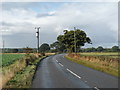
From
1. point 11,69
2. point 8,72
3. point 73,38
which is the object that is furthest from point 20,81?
point 73,38

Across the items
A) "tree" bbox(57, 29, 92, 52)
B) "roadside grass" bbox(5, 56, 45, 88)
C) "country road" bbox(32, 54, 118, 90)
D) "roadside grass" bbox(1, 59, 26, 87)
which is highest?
"tree" bbox(57, 29, 92, 52)

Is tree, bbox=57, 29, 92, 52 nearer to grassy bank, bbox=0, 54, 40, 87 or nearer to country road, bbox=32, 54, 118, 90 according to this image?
grassy bank, bbox=0, 54, 40, 87

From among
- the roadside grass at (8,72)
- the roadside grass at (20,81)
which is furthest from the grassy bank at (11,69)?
the roadside grass at (20,81)

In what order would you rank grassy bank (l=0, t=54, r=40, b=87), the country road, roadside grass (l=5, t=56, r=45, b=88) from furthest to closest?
grassy bank (l=0, t=54, r=40, b=87) → the country road → roadside grass (l=5, t=56, r=45, b=88)

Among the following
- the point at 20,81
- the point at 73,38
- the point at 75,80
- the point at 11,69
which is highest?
the point at 73,38

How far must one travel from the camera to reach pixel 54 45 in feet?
592

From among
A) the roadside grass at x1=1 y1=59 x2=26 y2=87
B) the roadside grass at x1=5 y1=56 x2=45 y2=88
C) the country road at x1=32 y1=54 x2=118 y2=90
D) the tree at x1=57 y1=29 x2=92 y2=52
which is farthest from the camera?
the tree at x1=57 y1=29 x2=92 y2=52

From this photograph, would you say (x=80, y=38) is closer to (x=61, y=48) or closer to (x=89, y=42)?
(x=89, y=42)

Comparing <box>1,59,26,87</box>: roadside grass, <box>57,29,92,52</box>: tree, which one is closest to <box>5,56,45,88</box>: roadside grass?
<box>1,59,26,87</box>: roadside grass

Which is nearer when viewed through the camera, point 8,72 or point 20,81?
point 20,81

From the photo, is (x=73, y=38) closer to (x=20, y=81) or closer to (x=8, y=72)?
(x=8, y=72)

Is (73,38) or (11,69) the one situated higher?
(73,38)

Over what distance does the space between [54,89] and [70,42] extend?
68.9 metres

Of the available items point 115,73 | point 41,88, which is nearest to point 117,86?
point 41,88
